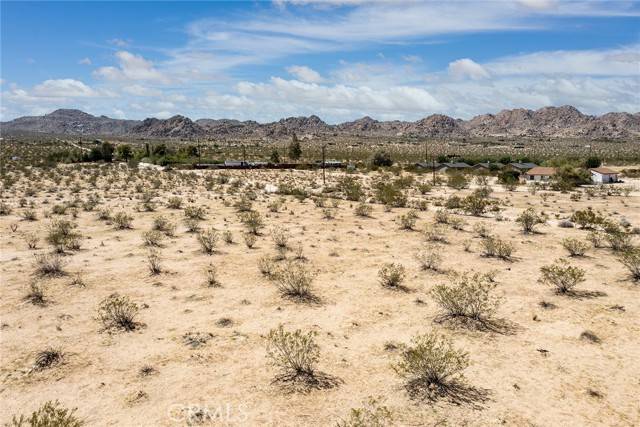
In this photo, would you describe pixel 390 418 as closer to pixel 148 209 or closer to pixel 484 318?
pixel 484 318

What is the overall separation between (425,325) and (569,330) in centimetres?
365

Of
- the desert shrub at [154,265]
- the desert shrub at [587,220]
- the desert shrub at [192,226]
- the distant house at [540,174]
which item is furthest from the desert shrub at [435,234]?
the distant house at [540,174]

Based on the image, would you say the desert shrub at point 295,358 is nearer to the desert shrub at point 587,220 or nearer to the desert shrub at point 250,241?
the desert shrub at point 250,241

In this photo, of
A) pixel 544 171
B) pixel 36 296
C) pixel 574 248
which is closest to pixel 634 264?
pixel 574 248

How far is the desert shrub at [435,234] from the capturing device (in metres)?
22.2

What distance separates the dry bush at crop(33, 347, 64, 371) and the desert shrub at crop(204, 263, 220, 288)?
17.6ft

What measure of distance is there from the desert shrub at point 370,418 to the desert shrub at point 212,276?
8.12 m

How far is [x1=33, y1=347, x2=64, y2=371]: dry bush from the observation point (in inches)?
391

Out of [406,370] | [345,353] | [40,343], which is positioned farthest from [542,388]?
[40,343]

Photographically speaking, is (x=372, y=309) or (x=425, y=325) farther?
(x=372, y=309)

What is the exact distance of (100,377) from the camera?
9.49 m

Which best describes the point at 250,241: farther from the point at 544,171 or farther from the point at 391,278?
the point at 544,171

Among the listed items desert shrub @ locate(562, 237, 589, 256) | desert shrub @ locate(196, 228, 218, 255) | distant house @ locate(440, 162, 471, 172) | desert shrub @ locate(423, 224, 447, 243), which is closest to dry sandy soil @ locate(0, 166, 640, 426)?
desert shrub @ locate(562, 237, 589, 256)

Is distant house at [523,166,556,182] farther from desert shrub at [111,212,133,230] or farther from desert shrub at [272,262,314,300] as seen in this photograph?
desert shrub at [272,262,314,300]
